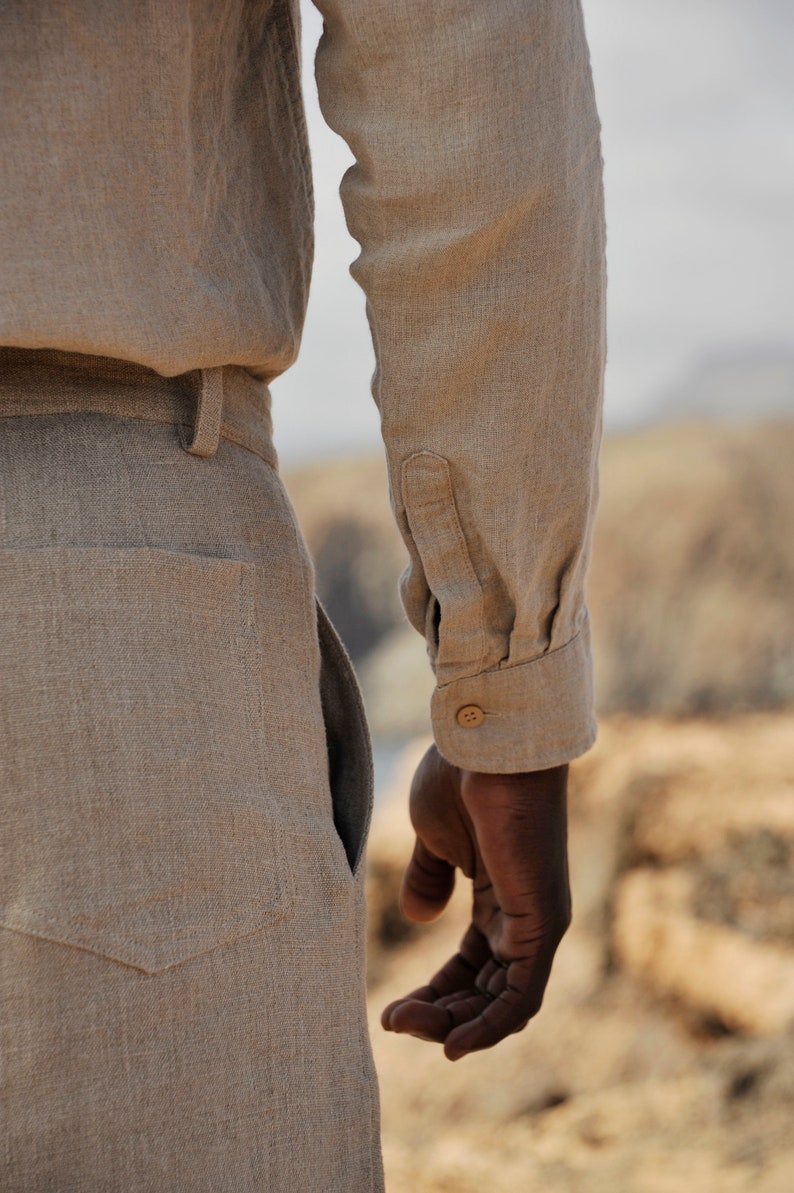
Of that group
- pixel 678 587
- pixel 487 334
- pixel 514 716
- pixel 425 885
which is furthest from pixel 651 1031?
pixel 678 587

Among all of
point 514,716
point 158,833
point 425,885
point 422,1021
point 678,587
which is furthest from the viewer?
point 678,587

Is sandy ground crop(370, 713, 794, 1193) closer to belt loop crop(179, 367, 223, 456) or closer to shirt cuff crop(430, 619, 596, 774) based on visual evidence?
shirt cuff crop(430, 619, 596, 774)

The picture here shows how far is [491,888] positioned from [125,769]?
1.71ft

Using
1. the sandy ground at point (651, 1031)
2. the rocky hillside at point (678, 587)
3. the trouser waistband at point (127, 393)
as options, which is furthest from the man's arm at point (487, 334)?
the rocky hillside at point (678, 587)

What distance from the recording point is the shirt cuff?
0.99m

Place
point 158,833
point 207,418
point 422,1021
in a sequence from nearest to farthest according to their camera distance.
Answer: point 158,833 < point 207,418 < point 422,1021

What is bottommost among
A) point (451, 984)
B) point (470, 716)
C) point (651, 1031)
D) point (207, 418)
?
point (651, 1031)

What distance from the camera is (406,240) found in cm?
83

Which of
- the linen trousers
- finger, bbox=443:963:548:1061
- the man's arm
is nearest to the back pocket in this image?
the linen trousers

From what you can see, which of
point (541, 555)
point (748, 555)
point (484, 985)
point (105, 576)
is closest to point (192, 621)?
point (105, 576)

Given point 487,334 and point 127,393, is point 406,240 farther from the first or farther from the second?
point 127,393

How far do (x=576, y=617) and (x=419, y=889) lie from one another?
0.36m

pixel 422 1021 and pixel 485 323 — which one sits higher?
pixel 485 323

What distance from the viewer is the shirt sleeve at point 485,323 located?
793 mm
